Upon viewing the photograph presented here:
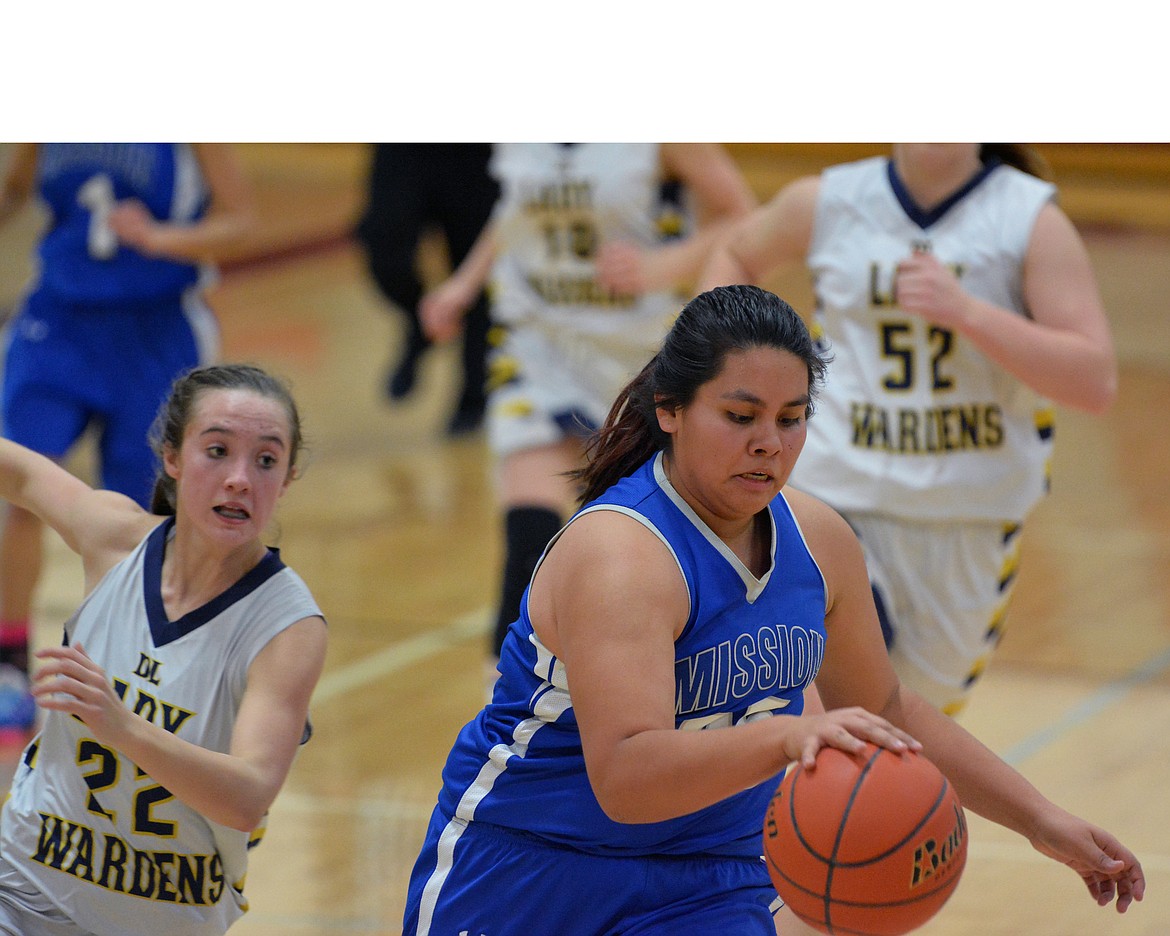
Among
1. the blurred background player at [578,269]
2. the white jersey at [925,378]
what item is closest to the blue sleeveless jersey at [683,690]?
the white jersey at [925,378]

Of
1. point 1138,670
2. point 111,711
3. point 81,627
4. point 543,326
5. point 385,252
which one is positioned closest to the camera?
point 111,711

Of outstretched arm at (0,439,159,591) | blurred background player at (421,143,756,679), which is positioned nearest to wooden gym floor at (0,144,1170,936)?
outstretched arm at (0,439,159,591)

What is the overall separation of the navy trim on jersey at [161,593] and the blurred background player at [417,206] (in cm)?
666

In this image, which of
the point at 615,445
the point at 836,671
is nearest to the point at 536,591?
the point at 615,445

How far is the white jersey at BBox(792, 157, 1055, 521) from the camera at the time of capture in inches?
165

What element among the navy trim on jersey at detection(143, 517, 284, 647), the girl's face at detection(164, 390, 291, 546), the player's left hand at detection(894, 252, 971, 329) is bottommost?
the navy trim on jersey at detection(143, 517, 284, 647)

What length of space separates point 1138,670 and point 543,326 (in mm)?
2681

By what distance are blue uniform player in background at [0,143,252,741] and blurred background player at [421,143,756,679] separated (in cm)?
95

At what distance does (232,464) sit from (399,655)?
3572 mm

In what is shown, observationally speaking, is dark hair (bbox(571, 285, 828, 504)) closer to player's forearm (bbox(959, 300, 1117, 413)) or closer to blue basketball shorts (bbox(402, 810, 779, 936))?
blue basketball shorts (bbox(402, 810, 779, 936))

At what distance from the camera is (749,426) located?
2.75 meters
